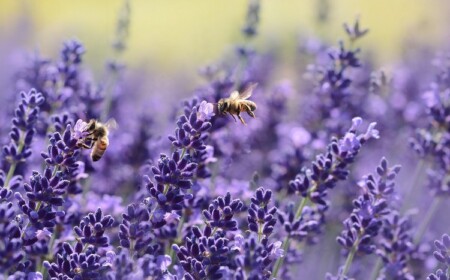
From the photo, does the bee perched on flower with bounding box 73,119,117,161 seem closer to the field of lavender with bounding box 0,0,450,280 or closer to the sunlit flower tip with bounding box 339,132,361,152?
the field of lavender with bounding box 0,0,450,280

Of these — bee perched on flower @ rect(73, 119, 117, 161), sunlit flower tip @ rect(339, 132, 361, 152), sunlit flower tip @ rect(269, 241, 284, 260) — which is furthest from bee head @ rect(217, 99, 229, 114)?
sunlit flower tip @ rect(269, 241, 284, 260)

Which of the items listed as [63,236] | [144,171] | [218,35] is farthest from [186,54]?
[63,236]

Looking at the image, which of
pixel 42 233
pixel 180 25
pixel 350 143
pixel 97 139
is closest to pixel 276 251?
pixel 350 143

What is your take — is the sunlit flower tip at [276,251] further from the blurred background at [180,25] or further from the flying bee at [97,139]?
the blurred background at [180,25]

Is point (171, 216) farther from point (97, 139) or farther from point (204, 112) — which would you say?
point (97, 139)

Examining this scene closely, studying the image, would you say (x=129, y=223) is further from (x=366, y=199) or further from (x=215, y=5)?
(x=215, y=5)

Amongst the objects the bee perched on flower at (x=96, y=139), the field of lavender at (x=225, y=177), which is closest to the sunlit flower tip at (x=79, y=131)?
the field of lavender at (x=225, y=177)

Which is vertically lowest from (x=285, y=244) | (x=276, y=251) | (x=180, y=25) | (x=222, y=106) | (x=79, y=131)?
(x=276, y=251)
